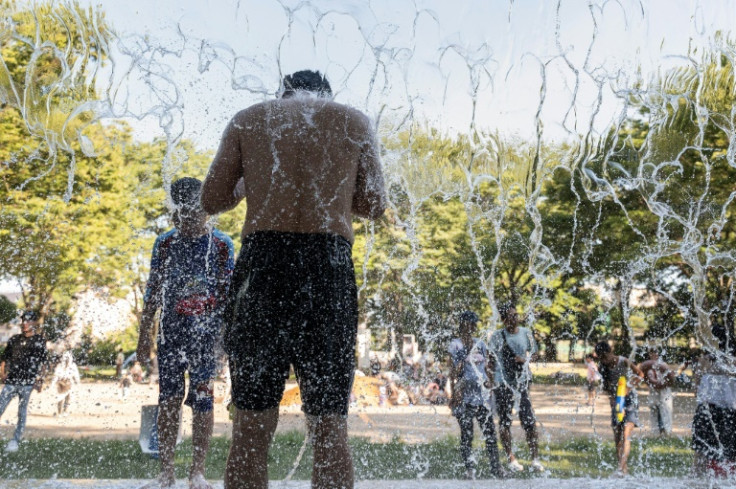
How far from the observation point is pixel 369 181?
8.22 ft

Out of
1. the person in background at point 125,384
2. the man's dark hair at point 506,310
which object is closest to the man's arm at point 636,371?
the man's dark hair at point 506,310

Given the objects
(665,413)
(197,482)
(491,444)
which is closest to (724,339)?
(491,444)

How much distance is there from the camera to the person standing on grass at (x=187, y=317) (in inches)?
139

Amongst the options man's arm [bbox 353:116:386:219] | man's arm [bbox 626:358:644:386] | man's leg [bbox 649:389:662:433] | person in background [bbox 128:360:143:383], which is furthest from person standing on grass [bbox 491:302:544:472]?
person in background [bbox 128:360:143:383]

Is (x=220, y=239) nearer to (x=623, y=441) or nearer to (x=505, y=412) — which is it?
(x=505, y=412)

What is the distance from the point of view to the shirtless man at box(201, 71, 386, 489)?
7.48ft

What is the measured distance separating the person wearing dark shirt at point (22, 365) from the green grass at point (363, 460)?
60 cm

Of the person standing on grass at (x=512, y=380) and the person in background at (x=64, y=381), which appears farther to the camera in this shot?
the person in background at (x=64, y=381)

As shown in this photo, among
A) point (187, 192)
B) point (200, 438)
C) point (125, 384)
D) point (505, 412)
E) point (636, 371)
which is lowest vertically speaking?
point (125, 384)

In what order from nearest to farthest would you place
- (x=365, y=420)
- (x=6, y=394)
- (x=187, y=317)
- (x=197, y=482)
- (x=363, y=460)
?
(x=197, y=482) → (x=187, y=317) → (x=363, y=460) → (x=6, y=394) → (x=365, y=420)

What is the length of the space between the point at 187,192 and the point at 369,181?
1.66m

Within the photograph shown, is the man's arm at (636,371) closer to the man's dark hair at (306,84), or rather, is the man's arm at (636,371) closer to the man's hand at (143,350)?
the man's hand at (143,350)

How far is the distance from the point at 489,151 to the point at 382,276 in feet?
42.1

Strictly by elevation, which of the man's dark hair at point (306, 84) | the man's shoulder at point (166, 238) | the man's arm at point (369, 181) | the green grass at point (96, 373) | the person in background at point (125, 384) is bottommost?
the green grass at point (96, 373)
